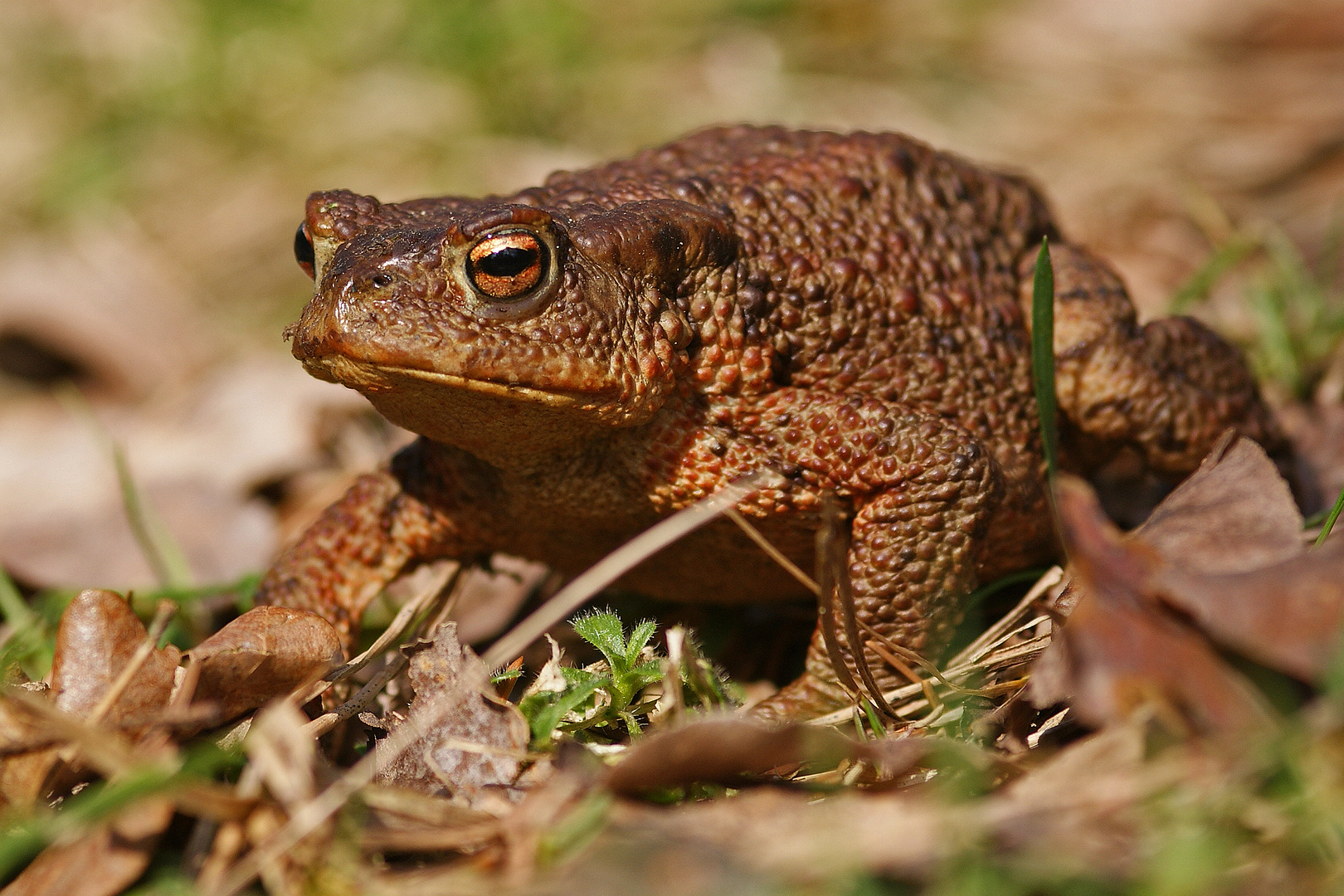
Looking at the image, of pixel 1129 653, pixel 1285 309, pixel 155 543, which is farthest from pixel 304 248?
pixel 1285 309

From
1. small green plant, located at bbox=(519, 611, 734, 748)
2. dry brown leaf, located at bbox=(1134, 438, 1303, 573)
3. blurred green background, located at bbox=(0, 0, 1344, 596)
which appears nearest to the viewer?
dry brown leaf, located at bbox=(1134, 438, 1303, 573)

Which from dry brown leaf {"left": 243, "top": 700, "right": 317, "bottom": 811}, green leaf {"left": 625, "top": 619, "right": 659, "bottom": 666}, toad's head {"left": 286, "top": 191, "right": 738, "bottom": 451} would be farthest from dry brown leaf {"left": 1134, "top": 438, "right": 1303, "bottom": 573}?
dry brown leaf {"left": 243, "top": 700, "right": 317, "bottom": 811}

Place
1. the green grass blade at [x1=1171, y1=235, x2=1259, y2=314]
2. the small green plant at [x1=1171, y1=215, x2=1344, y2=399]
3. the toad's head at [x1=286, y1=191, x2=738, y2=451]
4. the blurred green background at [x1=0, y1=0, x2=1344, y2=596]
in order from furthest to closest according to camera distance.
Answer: the blurred green background at [x1=0, y1=0, x2=1344, y2=596]
the green grass blade at [x1=1171, y1=235, x2=1259, y2=314]
the small green plant at [x1=1171, y1=215, x2=1344, y2=399]
the toad's head at [x1=286, y1=191, x2=738, y2=451]

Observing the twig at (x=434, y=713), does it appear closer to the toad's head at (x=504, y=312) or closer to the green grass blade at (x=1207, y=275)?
the toad's head at (x=504, y=312)

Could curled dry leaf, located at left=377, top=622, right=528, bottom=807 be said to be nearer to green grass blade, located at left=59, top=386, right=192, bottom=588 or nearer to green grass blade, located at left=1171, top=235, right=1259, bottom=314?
green grass blade, located at left=59, top=386, right=192, bottom=588

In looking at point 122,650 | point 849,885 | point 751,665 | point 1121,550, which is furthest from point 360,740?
point 1121,550

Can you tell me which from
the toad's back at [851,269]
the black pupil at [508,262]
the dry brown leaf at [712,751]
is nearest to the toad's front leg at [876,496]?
the toad's back at [851,269]

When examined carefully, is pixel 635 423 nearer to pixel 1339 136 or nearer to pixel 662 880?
pixel 662 880

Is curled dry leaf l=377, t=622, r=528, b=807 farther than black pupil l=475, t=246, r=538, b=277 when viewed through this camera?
No
